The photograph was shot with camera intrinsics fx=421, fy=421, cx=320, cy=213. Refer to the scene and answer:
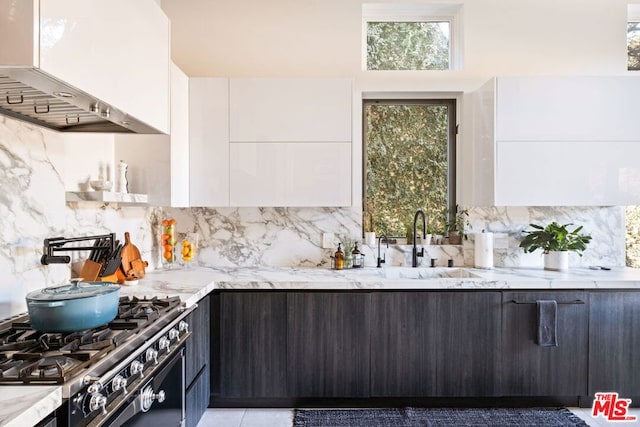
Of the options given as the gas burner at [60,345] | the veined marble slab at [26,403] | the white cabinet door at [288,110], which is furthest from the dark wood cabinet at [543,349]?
the veined marble slab at [26,403]

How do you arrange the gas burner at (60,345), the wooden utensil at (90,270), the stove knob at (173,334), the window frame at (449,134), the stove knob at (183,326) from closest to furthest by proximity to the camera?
the gas burner at (60,345) < the stove knob at (173,334) < the stove knob at (183,326) < the wooden utensil at (90,270) < the window frame at (449,134)

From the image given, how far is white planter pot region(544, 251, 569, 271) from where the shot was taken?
2.99 metres

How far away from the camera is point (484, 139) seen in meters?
3.02

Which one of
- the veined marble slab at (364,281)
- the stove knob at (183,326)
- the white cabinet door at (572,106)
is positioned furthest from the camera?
the white cabinet door at (572,106)

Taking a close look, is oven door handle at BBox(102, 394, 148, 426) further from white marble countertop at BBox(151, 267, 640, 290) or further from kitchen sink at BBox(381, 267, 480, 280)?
kitchen sink at BBox(381, 267, 480, 280)

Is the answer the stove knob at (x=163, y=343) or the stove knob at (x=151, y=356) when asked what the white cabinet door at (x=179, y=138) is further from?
the stove knob at (x=151, y=356)

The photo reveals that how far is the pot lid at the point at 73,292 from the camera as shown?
4.78ft

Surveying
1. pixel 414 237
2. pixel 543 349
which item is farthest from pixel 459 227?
pixel 543 349

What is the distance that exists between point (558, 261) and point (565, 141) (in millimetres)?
843

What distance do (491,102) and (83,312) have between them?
2.71 m

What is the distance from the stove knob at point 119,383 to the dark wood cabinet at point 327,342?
133 centimetres

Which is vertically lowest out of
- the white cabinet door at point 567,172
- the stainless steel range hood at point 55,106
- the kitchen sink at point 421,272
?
the kitchen sink at point 421,272

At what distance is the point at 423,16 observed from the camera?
3416 millimetres

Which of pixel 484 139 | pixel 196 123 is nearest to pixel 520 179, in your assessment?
pixel 484 139
